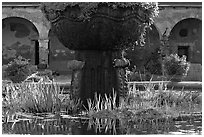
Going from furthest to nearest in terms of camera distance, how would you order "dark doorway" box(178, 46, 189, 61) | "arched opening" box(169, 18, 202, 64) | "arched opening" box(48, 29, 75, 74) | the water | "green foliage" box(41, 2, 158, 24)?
"dark doorway" box(178, 46, 189, 61)
"arched opening" box(169, 18, 202, 64)
"arched opening" box(48, 29, 75, 74)
"green foliage" box(41, 2, 158, 24)
the water

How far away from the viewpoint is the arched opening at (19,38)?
20703 millimetres

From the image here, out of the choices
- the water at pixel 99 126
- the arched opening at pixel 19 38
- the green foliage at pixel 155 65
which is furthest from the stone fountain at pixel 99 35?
the arched opening at pixel 19 38

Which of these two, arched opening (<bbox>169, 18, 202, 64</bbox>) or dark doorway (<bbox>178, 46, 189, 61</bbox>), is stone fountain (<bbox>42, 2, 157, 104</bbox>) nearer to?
arched opening (<bbox>169, 18, 202, 64</bbox>)

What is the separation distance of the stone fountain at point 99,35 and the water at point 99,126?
0.86 metres

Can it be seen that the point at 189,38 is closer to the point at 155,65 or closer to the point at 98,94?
the point at 155,65

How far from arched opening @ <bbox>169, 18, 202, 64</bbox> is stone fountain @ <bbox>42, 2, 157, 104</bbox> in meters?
15.8

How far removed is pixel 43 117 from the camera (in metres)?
4.35

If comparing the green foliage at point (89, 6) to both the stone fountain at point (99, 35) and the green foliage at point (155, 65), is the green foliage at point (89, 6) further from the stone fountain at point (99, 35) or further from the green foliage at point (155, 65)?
the green foliage at point (155, 65)

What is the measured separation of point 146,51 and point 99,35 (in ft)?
51.5

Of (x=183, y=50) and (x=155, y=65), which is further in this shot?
(x=183, y=50)

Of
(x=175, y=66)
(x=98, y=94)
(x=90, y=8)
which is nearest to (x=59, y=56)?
(x=175, y=66)

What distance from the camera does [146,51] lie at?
20312mm

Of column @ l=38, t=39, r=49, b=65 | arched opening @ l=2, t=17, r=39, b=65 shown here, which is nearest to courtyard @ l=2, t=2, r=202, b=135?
column @ l=38, t=39, r=49, b=65

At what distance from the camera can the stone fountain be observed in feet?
15.2
